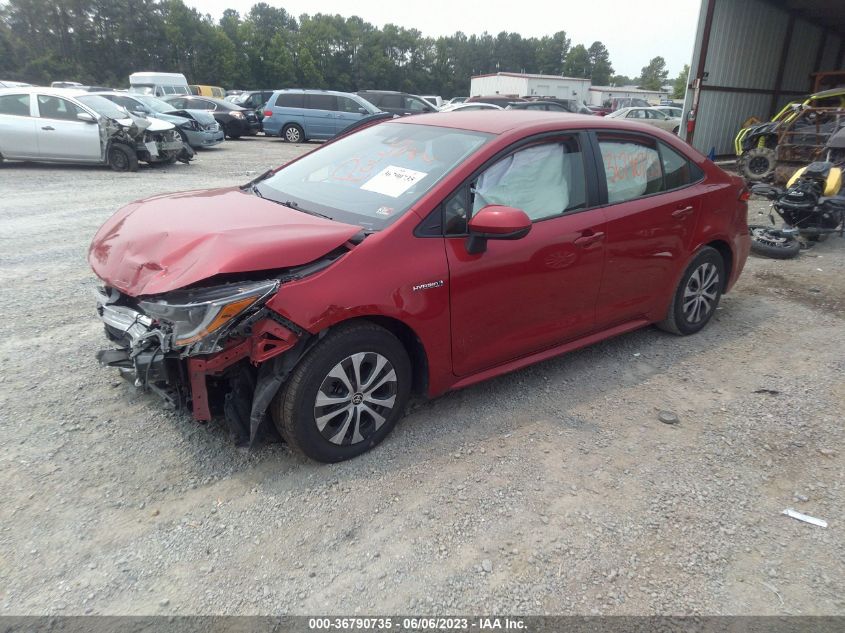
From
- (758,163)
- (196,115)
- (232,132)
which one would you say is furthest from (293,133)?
(758,163)

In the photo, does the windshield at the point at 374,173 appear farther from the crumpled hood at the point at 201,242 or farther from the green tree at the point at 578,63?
the green tree at the point at 578,63

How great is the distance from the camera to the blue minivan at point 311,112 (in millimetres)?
19094

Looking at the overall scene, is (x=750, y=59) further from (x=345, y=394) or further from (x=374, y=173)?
(x=345, y=394)

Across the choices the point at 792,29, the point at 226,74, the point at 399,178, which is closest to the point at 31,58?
the point at 226,74

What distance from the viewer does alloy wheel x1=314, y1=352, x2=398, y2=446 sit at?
2854 millimetres

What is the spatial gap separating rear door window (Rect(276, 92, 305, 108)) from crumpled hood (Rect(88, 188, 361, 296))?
1729 cm

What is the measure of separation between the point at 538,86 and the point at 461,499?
170ft

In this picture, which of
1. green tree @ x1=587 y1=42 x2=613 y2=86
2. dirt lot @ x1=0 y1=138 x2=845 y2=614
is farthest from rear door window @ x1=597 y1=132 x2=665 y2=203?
green tree @ x1=587 y1=42 x2=613 y2=86

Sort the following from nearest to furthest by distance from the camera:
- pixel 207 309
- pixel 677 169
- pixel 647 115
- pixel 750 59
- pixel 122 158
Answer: pixel 207 309 < pixel 677 169 < pixel 122 158 < pixel 750 59 < pixel 647 115

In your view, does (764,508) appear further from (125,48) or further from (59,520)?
(125,48)

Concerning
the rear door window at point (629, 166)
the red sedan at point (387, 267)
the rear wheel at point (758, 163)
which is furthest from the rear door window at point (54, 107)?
the rear wheel at point (758, 163)

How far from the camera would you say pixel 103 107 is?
39.5ft

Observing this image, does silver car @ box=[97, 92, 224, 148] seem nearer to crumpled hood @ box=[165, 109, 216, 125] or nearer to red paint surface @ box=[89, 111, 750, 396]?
crumpled hood @ box=[165, 109, 216, 125]

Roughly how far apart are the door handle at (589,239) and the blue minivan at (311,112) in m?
16.6
